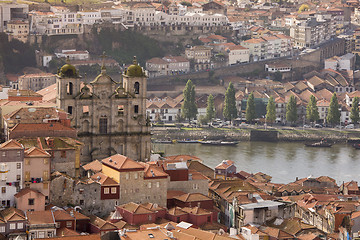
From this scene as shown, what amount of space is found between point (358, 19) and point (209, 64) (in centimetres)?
3179

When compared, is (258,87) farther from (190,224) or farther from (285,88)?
(190,224)

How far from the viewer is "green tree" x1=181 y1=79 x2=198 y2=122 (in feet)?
330

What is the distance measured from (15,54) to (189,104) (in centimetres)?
1734

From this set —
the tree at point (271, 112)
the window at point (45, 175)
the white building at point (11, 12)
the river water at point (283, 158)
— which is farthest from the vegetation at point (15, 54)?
the window at point (45, 175)

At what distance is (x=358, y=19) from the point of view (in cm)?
14388

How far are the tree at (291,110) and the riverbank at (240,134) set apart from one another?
1.46 m

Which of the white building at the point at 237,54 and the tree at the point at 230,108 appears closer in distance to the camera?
the tree at the point at 230,108

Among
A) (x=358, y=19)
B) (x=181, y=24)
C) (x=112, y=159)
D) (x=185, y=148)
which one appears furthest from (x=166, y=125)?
(x=358, y=19)

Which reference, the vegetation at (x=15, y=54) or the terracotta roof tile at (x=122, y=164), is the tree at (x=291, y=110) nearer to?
the vegetation at (x=15, y=54)

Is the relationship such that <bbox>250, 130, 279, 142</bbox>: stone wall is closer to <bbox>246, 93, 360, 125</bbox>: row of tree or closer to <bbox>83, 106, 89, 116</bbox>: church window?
<bbox>246, 93, 360, 125</bbox>: row of tree

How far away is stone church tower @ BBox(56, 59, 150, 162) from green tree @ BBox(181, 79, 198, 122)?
33.7m

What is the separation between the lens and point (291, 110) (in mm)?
102688

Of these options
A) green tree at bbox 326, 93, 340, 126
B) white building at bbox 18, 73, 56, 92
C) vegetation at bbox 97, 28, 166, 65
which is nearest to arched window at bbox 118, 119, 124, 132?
white building at bbox 18, 73, 56, 92

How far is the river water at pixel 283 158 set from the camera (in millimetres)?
82125
